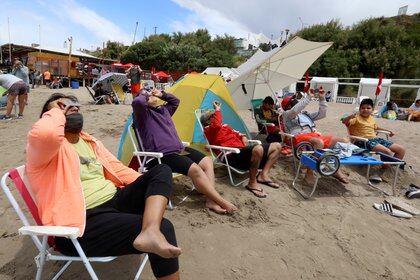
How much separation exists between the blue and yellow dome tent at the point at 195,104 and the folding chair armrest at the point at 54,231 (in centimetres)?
223

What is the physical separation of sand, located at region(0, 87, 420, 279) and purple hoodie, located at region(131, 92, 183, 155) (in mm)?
653

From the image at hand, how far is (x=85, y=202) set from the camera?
6.60ft

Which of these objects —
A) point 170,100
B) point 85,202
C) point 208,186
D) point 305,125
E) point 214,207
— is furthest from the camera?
point 305,125

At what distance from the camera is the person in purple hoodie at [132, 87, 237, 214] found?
10.2 feet

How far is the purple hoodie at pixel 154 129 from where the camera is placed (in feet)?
10.7

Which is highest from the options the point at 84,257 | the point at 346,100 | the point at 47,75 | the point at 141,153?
the point at 346,100

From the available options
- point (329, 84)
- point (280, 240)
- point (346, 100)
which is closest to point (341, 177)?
point (280, 240)

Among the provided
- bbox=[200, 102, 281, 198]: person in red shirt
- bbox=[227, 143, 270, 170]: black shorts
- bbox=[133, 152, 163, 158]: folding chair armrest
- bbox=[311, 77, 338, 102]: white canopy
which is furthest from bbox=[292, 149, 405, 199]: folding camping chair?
bbox=[311, 77, 338, 102]: white canopy

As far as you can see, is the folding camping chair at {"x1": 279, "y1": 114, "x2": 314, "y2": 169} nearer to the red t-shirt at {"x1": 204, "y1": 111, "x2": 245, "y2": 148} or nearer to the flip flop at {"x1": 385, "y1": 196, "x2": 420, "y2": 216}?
the red t-shirt at {"x1": 204, "y1": 111, "x2": 245, "y2": 148}

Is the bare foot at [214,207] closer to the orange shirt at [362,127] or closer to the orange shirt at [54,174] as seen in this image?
the orange shirt at [54,174]

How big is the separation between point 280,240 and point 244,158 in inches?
53.8

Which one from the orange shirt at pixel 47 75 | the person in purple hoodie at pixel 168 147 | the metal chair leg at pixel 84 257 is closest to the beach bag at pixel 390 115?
the person in purple hoodie at pixel 168 147

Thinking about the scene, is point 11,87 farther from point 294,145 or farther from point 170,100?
point 294,145

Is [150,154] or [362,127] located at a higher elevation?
[362,127]
